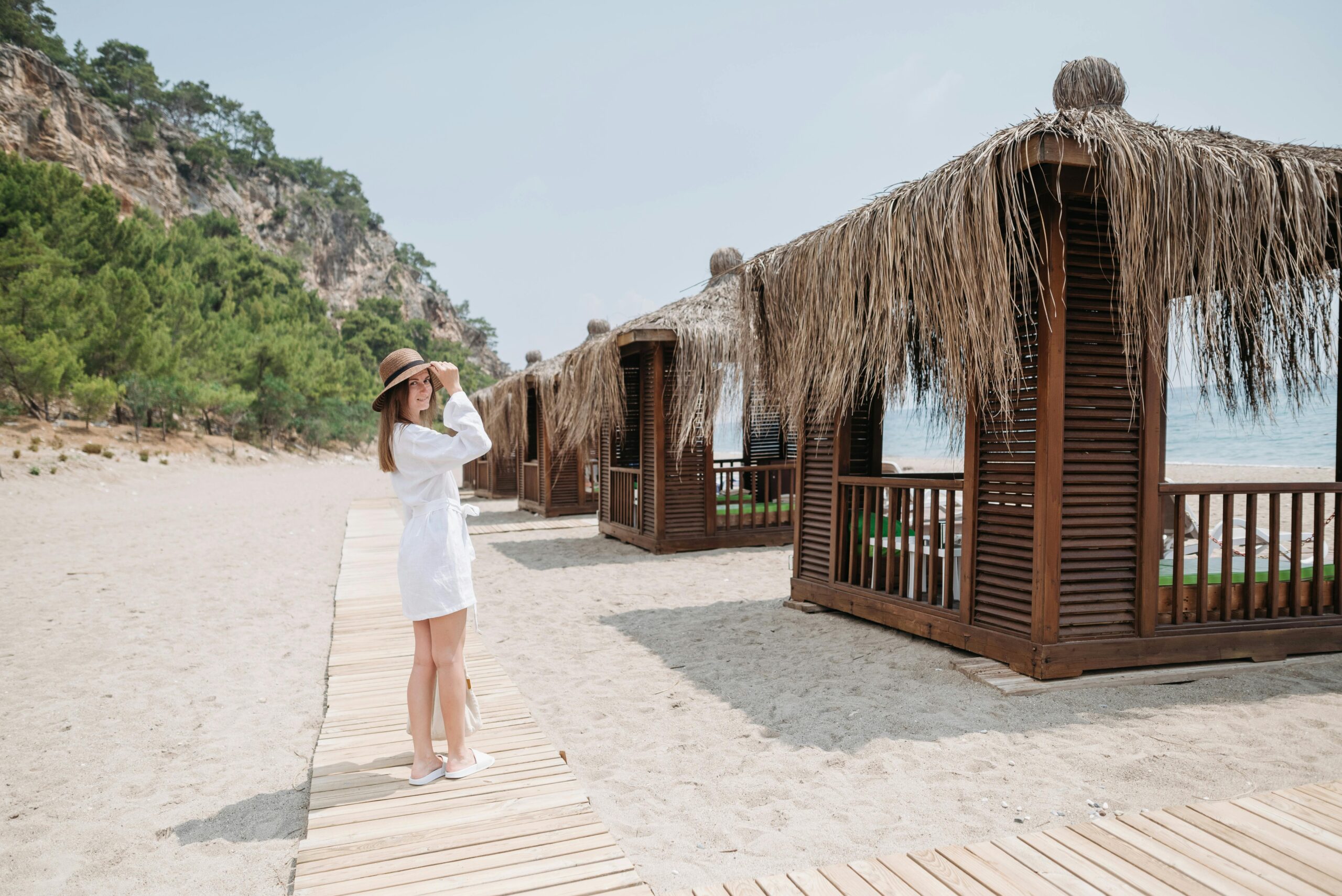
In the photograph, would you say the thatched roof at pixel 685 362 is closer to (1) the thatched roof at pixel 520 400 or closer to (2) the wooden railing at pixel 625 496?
(2) the wooden railing at pixel 625 496

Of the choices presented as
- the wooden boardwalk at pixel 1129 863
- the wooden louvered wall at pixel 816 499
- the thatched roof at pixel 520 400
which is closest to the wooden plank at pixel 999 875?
the wooden boardwalk at pixel 1129 863

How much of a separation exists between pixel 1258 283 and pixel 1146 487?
3.68 ft

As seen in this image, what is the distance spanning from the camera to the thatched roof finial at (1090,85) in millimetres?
4250

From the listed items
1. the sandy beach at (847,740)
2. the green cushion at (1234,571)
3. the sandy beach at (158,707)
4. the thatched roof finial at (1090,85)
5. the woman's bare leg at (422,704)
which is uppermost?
the thatched roof finial at (1090,85)

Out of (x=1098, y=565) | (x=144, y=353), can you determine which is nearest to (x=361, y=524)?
(x=1098, y=565)

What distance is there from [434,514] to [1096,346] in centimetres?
348

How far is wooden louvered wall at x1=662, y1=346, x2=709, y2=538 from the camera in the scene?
9.47 meters

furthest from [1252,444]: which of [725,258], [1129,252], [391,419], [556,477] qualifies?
[391,419]

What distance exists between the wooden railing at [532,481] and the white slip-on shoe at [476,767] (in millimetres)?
11684

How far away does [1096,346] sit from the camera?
4.05 metres

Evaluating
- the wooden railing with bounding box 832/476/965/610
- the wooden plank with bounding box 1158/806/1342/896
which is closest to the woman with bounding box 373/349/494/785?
the wooden plank with bounding box 1158/806/1342/896

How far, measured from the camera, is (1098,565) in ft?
Result: 13.3

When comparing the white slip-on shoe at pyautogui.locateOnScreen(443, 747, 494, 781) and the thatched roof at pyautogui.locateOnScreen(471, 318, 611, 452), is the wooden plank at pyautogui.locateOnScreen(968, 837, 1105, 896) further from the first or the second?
the thatched roof at pyautogui.locateOnScreen(471, 318, 611, 452)

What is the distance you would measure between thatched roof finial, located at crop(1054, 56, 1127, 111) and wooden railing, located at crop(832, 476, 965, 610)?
88.0 inches
